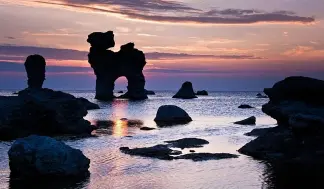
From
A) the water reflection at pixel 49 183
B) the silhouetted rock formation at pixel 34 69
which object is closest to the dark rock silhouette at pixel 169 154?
the water reflection at pixel 49 183

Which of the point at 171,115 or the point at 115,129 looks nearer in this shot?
the point at 115,129

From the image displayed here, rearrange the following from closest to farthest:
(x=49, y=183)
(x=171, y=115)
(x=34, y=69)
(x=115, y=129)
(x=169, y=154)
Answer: (x=49, y=183) < (x=169, y=154) < (x=115, y=129) < (x=171, y=115) < (x=34, y=69)

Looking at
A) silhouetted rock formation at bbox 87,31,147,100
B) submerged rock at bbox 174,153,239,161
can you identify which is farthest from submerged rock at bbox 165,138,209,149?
silhouetted rock formation at bbox 87,31,147,100

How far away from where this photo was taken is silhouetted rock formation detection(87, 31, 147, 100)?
175m

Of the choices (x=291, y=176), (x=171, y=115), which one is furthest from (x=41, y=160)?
(x=171, y=115)

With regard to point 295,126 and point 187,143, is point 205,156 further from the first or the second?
point 295,126

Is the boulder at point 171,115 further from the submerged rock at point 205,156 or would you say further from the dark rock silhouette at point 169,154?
the submerged rock at point 205,156

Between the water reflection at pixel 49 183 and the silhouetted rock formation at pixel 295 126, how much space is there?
677 inches

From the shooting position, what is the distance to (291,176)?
28.8m

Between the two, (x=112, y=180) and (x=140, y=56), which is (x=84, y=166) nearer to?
(x=112, y=180)

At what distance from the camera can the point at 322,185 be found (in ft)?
85.4

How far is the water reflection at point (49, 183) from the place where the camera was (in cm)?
2436

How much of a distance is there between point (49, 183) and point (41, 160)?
2.05 metres

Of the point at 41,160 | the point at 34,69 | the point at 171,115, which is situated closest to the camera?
the point at 41,160
